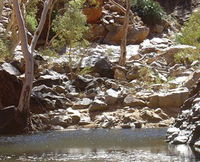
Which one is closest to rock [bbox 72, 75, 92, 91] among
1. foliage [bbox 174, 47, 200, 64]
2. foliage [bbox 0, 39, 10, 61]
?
foliage [bbox 0, 39, 10, 61]

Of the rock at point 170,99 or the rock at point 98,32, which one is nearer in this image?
the rock at point 170,99

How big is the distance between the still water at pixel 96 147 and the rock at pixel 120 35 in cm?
1731

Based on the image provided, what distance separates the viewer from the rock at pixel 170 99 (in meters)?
19.8

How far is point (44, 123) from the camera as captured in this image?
1909cm

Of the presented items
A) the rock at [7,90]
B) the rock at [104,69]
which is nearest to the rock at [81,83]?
the rock at [104,69]

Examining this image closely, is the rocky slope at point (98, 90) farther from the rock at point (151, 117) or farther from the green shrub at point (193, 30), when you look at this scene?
the green shrub at point (193, 30)

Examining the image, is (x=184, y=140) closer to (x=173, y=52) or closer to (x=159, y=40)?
(x=173, y=52)

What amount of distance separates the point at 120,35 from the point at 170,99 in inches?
584

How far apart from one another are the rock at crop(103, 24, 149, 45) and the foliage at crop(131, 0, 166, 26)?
2768mm

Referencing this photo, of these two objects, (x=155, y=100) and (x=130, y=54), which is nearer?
(x=155, y=100)

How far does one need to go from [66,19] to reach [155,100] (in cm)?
782

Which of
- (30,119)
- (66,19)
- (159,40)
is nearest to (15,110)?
(30,119)

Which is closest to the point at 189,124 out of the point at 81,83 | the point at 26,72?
the point at 26,72

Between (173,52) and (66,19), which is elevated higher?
(66,19)
